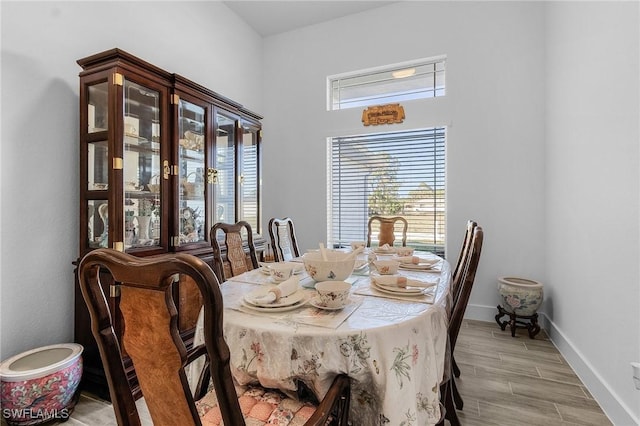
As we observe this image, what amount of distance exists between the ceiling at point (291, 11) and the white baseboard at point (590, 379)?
11.4ft

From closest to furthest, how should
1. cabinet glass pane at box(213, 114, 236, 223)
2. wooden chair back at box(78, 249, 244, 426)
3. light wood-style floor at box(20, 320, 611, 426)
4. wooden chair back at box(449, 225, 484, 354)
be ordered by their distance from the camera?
wooden chair back at box(78, 249, 244, 426) < wooden chair back at box(449, 225, 484, 354) < light wood-style floor at box(20, 320, 611, 426) < cabinet glass pane at box(213, 114, 236, 223)

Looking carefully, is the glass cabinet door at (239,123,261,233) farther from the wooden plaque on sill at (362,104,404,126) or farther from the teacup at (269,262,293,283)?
the teacup at (269,262,293,283)

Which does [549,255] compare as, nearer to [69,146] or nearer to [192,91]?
[192,91]

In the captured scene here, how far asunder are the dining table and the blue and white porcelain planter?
185 centimetres

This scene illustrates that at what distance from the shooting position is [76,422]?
60.8 inches

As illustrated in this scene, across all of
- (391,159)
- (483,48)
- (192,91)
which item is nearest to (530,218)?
(391,159)

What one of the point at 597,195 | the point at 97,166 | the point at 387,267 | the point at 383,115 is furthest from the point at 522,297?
the point at 97,166

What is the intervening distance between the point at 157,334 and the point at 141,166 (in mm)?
1731

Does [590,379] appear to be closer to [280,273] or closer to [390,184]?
[280,273]

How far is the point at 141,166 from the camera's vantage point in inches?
79.4

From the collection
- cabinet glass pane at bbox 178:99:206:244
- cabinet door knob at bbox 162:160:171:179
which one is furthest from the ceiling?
cabinet door knob at bbox 162:160:171:179

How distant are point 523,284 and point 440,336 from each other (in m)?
2.06

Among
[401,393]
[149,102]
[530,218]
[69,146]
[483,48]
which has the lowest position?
[401,393]

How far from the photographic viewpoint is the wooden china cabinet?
177 cm
